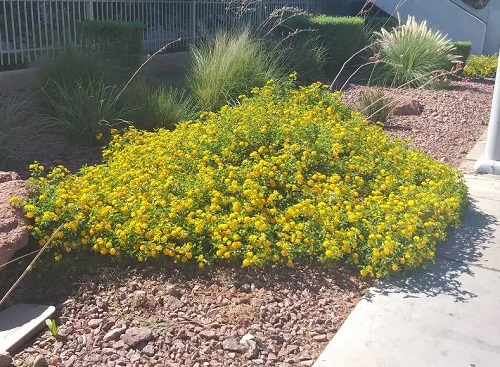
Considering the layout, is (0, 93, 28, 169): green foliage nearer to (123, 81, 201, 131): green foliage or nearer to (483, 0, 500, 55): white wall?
(123, 81, 201, 131): green foliage

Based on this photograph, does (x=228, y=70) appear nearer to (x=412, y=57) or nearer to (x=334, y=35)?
(x=412, y=57)

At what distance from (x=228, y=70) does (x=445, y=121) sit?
3415mm

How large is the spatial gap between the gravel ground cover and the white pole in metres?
3.40

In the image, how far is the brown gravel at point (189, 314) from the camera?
3.58m

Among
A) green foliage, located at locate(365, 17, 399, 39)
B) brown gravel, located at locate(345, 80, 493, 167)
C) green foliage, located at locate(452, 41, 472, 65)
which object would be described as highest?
green foliage, located at locate(365, 17, 399, 39)

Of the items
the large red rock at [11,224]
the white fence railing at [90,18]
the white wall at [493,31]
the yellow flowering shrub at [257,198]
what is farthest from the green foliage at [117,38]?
the white wall at [493,31]

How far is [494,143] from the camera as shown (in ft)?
23.7

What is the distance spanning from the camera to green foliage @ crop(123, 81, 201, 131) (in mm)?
7746

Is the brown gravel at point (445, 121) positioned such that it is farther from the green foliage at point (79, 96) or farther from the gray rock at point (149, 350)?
the gray rock at point (149, 350)

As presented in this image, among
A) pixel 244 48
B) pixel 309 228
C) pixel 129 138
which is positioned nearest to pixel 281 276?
pixel 309 228

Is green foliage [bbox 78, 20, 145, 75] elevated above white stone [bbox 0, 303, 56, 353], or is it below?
above

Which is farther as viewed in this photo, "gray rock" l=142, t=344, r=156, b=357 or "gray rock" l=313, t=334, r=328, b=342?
"gray rock" l=313, t=334, r=328, b=342

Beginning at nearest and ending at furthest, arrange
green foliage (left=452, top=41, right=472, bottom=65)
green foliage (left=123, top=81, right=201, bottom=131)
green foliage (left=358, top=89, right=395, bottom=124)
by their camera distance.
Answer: green foliage (left=123, top=81, right=201, bottom=131) < green foliage (left=358, top=89, right=395, bottom=124) < green foliage (left=452, top=41, right=472, bottom=65)

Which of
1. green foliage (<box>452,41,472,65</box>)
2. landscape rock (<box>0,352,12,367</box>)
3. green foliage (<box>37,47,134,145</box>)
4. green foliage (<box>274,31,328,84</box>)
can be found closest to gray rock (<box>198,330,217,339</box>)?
landscape rock (<box>0,352,12,367</box>)
